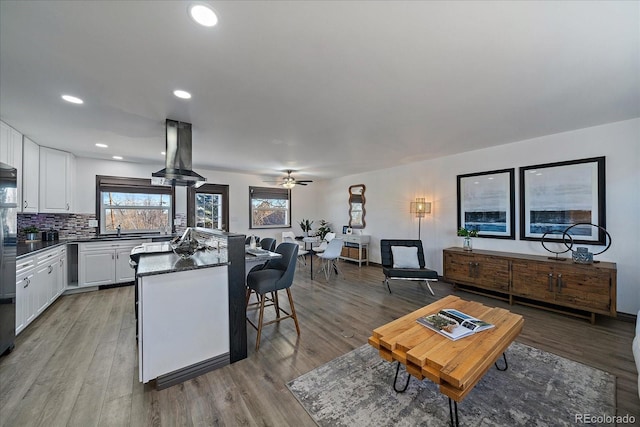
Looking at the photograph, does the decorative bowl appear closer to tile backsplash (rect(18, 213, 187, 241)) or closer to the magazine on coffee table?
the magazine on coffee table

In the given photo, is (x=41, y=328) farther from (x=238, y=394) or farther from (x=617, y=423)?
(x=617, y=423)

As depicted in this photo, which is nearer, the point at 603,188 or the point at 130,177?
the point at 603,188

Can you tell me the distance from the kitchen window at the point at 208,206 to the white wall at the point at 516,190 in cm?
363

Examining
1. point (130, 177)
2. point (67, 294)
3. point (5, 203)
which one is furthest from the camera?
point (130, 177)

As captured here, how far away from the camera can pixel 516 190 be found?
3902 millimetres

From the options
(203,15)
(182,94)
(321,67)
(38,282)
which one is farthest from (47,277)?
(321,67)

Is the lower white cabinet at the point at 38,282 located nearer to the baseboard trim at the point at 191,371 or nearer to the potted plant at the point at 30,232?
the potted plant at the point at 30,232

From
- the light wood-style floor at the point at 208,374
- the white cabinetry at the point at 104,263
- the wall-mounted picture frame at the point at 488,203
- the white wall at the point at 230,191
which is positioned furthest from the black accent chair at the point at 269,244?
the wall-mounted picture frame at the point at 488,203

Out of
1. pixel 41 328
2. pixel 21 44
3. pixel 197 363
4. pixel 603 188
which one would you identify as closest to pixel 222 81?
pixel 21 44

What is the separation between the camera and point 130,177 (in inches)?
201

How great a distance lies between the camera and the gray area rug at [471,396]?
1621mm

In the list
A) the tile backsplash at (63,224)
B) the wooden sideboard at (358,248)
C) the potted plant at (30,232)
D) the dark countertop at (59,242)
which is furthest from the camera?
the wooden sideboard at (358,248)

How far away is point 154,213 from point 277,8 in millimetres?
5393

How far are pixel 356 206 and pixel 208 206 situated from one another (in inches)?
154
